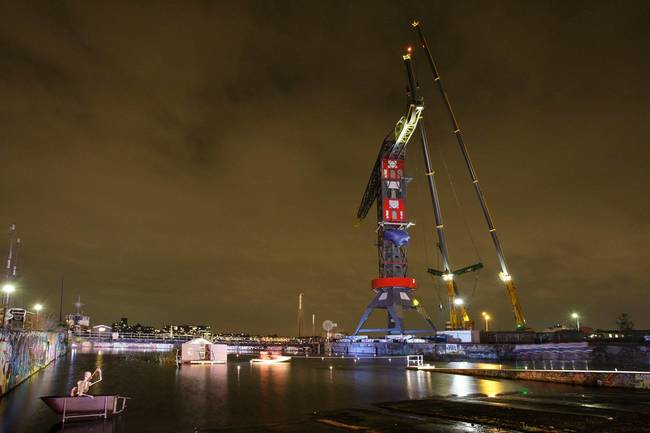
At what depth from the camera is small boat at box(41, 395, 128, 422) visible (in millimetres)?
19078

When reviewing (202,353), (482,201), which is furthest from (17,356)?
(482,201)

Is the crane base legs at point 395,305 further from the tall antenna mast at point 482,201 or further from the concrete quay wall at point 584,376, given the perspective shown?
the concrete quay wall at point 584,376

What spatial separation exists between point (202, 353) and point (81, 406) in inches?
1994

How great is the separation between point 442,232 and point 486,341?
1343 inches

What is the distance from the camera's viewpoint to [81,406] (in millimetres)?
19672

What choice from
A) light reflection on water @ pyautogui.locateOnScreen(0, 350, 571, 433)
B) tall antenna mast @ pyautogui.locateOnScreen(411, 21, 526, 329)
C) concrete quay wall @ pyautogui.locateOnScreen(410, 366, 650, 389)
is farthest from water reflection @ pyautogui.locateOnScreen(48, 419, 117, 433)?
tall antenna mast @ pyautogui.locateOnScreen(411, 21, 526, 329)

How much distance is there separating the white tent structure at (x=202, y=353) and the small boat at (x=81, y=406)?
154 feet

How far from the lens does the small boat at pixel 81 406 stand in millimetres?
19078

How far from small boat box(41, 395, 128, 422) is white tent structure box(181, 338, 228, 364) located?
47052 mm

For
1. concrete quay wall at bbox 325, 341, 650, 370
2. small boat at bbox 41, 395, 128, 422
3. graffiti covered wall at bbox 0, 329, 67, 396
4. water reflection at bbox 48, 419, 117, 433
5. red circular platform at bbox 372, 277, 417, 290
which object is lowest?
concrete quay wall at bbox 325, 341, 650, 370

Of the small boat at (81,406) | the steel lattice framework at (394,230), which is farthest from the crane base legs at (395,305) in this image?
the small boat at (81,406)

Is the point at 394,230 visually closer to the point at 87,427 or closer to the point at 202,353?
the point at 202,353

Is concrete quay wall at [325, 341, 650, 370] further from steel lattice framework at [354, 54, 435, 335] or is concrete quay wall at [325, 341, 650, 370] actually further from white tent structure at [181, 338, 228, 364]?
white tent structure at [181, 338, 228, 364]

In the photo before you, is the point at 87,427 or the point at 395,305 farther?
the point at 395,305
